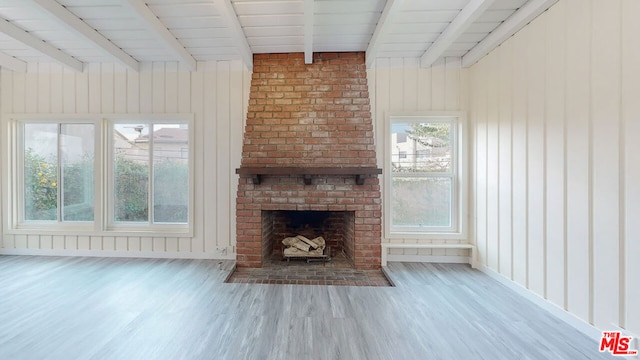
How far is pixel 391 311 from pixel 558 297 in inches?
55.9

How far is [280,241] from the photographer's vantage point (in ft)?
12.7

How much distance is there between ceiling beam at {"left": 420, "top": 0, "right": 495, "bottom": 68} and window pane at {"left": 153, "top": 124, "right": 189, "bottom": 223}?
3479 mm

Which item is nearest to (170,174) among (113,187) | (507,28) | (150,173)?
(150,173)

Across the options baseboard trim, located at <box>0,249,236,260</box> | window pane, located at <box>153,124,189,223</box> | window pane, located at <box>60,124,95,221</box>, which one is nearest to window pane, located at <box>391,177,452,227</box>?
baseboard trim, located at <box>0,249,236,260</box>

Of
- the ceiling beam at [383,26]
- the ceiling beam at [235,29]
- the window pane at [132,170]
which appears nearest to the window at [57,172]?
the window pane at [132,170]

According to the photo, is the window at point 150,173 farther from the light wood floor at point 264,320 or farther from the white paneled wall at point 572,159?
the white paneled wall at point 572,159

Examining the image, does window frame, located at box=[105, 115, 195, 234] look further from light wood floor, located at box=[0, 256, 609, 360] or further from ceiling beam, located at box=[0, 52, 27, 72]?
ceiling beam, located at box=[0, 52, 27, 72]

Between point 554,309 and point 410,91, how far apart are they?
2.83 metres

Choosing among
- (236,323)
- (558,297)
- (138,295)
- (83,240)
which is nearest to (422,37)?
(558,297)

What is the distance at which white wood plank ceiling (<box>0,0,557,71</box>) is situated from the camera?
2477 mm

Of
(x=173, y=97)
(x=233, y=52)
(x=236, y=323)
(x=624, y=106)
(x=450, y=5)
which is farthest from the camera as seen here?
(x=173, y=97)

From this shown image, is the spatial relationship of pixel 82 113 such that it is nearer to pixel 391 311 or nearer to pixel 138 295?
pixel 138 295

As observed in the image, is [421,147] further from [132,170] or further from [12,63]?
[12,63]

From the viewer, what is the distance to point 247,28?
9.52ft
